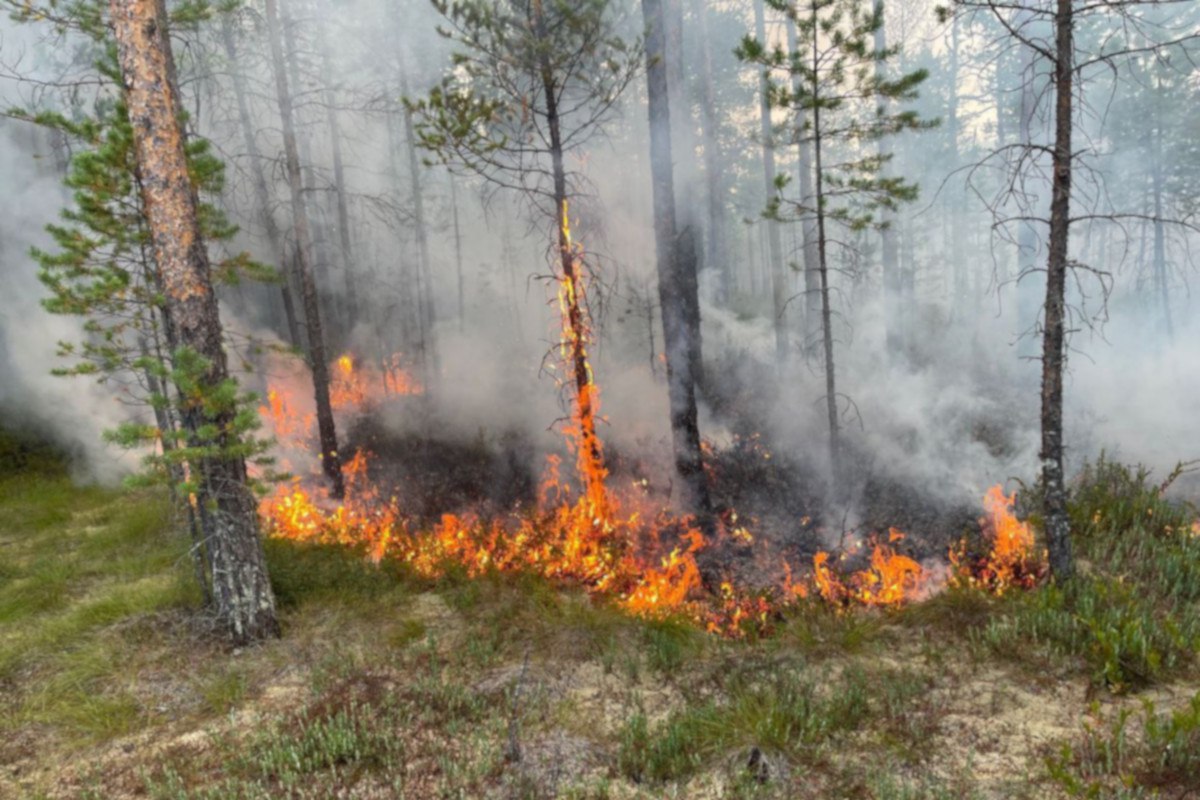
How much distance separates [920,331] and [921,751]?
1865 centimetres

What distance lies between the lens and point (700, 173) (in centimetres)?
2572

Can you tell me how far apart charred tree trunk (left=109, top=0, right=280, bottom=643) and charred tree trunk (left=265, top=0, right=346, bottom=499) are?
5022mm

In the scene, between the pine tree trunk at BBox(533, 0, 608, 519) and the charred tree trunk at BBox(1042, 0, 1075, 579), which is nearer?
the charred tree trunk at BBox(1042, 0, 1075, 579)

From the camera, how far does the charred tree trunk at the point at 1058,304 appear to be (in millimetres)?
5594

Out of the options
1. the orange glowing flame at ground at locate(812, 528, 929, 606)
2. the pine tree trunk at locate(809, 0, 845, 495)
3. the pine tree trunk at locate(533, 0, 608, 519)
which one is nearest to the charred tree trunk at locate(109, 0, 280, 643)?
the pine tree trunk at locate(533, 0, 608, 519)

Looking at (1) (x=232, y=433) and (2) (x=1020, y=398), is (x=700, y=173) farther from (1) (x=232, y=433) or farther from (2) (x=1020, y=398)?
(1) (x=232, y=433)

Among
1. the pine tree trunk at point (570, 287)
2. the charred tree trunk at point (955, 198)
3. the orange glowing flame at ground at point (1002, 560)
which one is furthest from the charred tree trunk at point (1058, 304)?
the charred tree trunk at point (955, 198)

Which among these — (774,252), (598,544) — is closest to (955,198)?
(774,252)

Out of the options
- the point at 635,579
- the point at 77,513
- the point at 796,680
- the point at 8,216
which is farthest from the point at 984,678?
the point at 8,216

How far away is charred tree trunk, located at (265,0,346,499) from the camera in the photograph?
1065cm

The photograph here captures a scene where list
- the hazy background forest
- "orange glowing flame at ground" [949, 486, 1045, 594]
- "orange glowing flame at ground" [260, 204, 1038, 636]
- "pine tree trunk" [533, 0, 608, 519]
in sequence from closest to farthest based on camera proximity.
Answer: "orange glowing flame at ground" [949, 486, 1045, 594] < "orange glowing flame at ground" [260, 204, 1038, 636] < "pine tree trunk" [533, 0, 608, 519] < the hazy background forest

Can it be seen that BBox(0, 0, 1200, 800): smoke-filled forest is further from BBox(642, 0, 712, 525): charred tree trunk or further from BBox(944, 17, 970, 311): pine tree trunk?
BBox(944, 17, 970, 311): pine tree trunk

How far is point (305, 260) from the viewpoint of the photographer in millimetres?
11164

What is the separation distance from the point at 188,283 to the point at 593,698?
17.4ft
